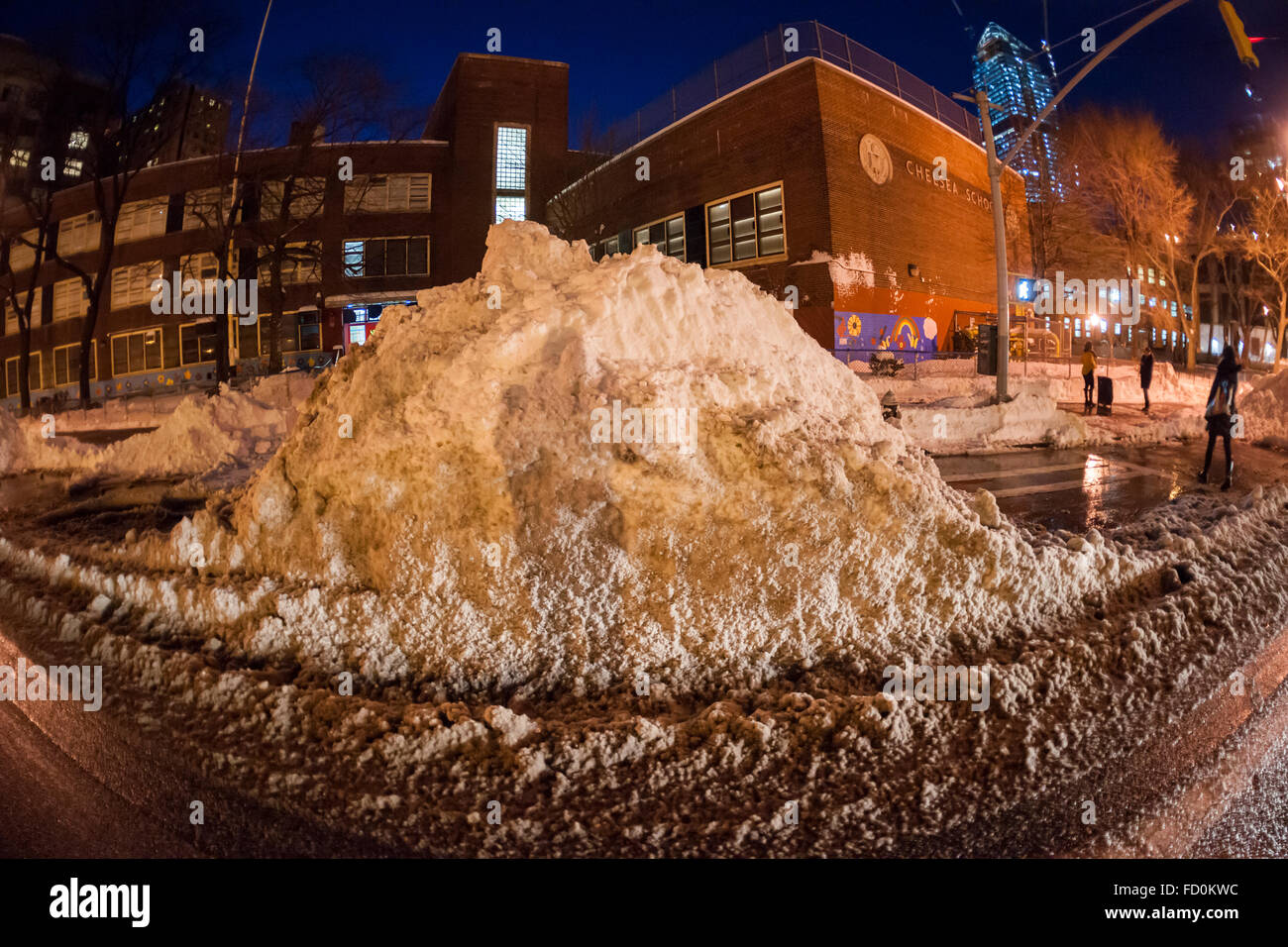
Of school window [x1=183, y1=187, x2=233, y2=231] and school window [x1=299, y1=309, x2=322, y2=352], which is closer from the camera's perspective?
school window [x1=183, y1=187, x2=233, y2=231]

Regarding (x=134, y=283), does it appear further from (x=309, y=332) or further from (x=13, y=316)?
(x=13, y=316)

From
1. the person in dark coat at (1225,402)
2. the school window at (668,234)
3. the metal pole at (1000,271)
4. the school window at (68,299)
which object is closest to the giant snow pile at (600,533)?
the person in dark coat at (1225,402)

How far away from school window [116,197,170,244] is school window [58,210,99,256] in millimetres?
3576

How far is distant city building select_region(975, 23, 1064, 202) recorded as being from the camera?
36500mm

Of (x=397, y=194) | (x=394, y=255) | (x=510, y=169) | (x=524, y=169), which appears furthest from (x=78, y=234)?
(x=524, y=169)

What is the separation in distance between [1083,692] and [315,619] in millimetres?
4080

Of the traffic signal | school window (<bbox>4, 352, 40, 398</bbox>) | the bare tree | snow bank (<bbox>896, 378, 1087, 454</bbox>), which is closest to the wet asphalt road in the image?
snow bank (<bbox>896, 378, 1087, 454</bbox>)

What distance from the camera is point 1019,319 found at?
97.1 ft

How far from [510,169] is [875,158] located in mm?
19508

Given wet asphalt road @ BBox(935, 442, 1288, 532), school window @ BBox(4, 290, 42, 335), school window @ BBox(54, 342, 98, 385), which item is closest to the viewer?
wet asphalt road @ BBox(935, 442, 1288, 532)

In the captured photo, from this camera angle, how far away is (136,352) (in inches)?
1578

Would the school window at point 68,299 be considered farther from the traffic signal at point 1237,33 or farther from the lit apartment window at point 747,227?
the traffic signal at point 1237,33

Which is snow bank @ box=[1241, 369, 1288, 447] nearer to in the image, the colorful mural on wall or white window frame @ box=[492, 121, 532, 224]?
the colorful mural on wall

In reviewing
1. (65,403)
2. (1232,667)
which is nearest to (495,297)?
(1232,667)
